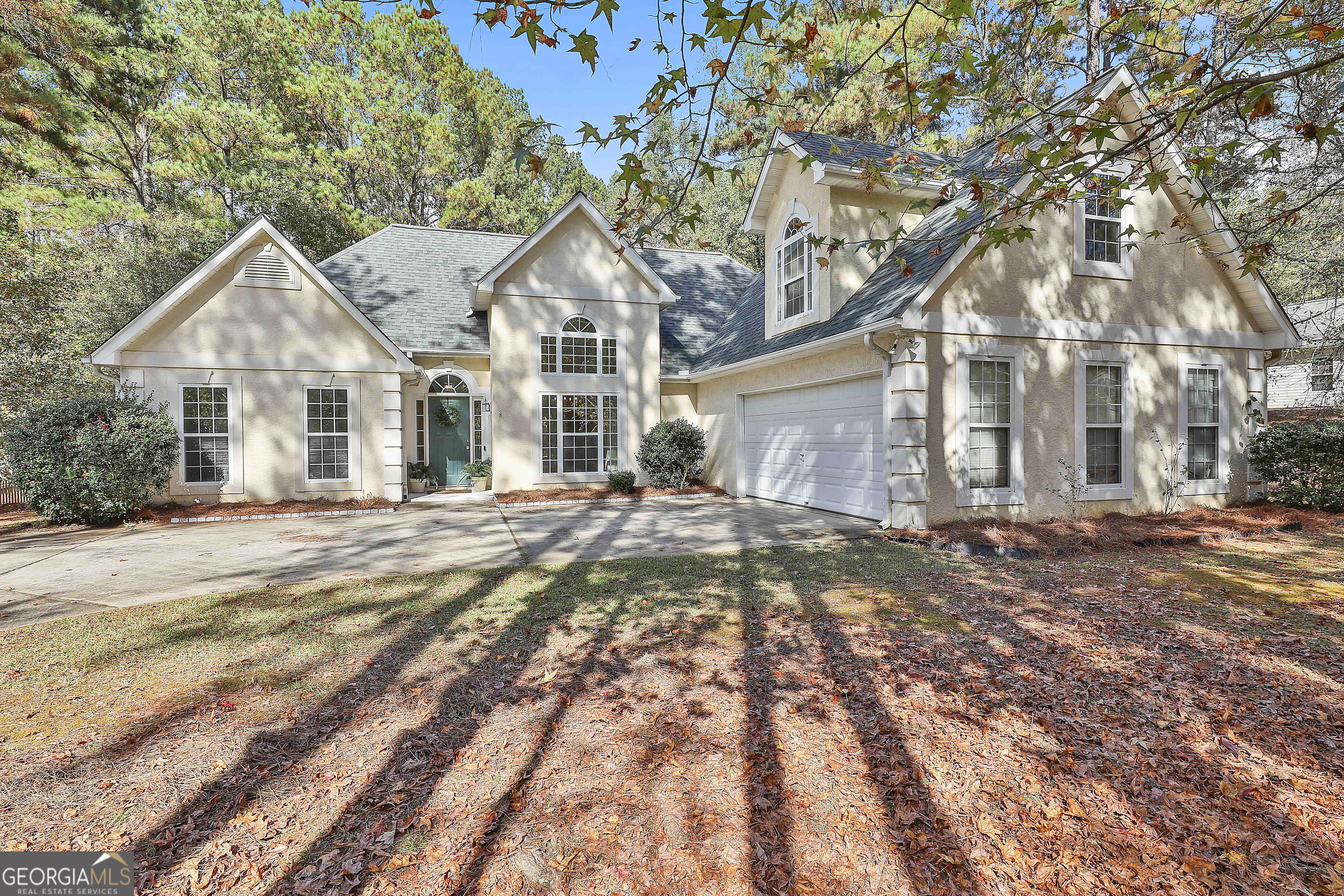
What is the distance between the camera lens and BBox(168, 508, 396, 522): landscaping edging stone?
11.2 meters

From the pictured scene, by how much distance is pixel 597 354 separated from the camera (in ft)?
48.0

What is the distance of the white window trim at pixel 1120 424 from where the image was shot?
9.78m

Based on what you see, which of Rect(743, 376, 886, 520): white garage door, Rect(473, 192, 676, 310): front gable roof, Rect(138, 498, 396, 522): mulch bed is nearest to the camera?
Rect(743, 376, 886, 520): white garage door

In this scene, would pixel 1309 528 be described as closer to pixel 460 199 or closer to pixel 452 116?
pixel 460 199

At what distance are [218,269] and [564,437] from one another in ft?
24.2

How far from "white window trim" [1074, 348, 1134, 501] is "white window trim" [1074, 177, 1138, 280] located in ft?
3.93

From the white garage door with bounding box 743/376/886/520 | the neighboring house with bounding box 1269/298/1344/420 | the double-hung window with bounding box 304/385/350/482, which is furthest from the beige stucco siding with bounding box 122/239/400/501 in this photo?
the neighboring house with bounding box 1269/298/1344/420

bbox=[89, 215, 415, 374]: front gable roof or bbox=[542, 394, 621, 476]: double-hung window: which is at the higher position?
bbox=[89, 215, 415, 374]: front gable roof

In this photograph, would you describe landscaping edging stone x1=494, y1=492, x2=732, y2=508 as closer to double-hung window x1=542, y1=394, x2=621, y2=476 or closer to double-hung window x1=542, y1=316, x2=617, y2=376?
double-hung window x1=542, y1=394, x2=621, y2=476

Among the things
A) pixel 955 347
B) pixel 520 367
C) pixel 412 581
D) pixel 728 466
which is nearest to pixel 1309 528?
pixel 955 347

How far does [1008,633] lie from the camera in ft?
15.9

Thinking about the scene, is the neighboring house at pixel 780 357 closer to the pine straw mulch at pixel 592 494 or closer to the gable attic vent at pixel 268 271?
the gable attic vent at pixel 268 271

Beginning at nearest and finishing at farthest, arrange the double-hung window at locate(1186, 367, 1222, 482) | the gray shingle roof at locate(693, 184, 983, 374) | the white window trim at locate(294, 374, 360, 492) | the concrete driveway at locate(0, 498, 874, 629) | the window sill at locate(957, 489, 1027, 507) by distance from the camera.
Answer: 1. the concrete driveway at locate(0, 498, 874, 629)
2. the gray shingle roof at locate(693, 184, 983, 374)
3. the window sill at locate(957, 489, 1027, 507)
4. the double-hung window at locate(1186, 367, 1222, 482)
5. the white window trim at locate(294, 374, 360, 492)

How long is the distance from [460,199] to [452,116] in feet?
13.6
